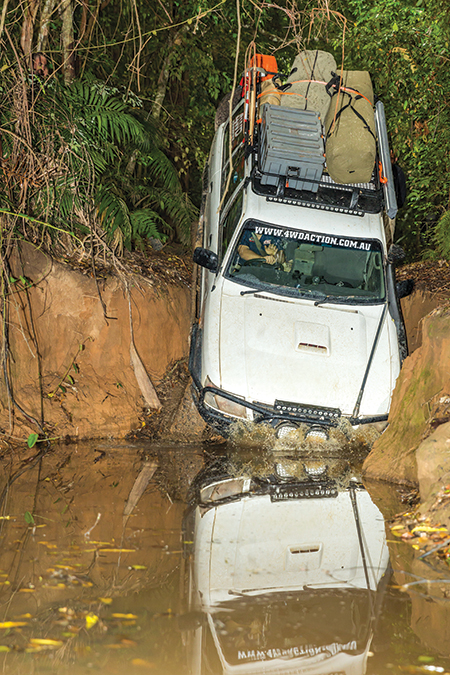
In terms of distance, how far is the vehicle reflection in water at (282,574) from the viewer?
2.79 meters

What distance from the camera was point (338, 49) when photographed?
11.6m

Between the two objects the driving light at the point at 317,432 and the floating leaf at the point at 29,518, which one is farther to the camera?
the driving light at the point at 317,432

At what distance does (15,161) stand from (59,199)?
655mm

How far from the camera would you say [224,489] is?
499 centimetres

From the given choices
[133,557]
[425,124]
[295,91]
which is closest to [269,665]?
[133,557]

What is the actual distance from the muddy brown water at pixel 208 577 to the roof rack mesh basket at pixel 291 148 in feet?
9.80

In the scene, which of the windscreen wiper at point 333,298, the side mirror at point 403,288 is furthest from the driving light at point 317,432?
the side mirror at point 403,288

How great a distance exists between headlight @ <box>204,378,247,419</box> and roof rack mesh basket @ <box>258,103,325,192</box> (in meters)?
2.30

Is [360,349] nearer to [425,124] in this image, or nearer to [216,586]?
[216,586]

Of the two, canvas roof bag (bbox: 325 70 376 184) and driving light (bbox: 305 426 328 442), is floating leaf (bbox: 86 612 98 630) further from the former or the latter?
canvas roof bag (bbox: 325 70 376 184)

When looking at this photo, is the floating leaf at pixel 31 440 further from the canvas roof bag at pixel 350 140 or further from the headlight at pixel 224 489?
the canvas roof bag at pixel 350 140

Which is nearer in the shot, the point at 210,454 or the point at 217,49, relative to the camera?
the point at 210,454

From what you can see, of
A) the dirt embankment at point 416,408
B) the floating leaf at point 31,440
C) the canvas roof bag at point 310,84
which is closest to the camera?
the dirt embankment at point 416,408

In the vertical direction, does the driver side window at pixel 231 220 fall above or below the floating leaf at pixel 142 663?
above
